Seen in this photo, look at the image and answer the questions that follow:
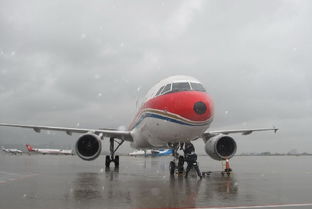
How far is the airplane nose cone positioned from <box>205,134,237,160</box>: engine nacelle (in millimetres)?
3597

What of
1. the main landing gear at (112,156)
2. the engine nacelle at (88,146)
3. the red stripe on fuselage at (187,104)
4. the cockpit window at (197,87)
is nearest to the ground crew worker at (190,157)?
the red stripe on fuselage at (187,104)

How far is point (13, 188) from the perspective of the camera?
30.0 ft

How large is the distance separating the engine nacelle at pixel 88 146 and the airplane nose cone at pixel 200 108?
19.1 feet

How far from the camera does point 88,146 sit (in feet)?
51.2

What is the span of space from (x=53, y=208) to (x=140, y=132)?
10788 mm

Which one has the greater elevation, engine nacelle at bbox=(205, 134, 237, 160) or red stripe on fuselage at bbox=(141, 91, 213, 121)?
red stripe on fuselage at bbox=(141, 91, 213, 121)

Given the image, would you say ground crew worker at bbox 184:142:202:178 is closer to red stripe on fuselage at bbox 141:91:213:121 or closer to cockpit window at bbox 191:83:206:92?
red stripe on fuselage at bbox 141:91:213:121

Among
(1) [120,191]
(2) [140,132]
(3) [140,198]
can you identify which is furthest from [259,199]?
(2) [140,132]

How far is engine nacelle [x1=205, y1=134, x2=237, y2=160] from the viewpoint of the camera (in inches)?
587

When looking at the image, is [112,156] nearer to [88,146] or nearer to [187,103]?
[88,146]

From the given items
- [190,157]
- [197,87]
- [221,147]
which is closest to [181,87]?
[197,87]

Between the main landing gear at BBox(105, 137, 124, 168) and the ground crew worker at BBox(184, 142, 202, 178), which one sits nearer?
the ground crew worker at BBox(184, 142, 202, 178)

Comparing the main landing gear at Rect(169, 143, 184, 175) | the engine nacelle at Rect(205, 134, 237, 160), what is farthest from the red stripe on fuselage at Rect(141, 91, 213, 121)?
the engine nacelle at Rect(205, 134, 237, 160)

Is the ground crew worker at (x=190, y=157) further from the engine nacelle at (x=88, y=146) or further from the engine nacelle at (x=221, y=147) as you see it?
the engine nacelle at (x=88, y=146)
